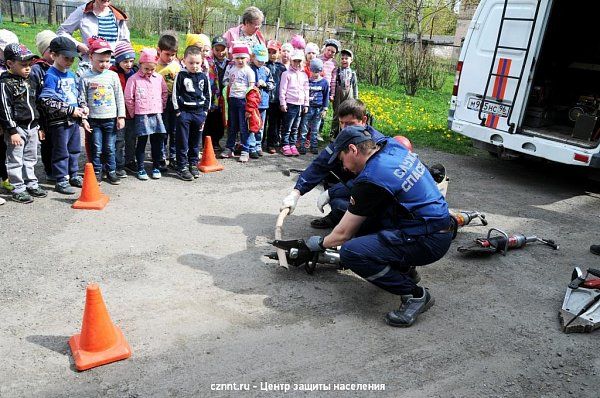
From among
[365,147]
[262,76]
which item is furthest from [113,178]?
[365,147]

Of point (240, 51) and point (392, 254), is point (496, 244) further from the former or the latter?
point (240, 51)

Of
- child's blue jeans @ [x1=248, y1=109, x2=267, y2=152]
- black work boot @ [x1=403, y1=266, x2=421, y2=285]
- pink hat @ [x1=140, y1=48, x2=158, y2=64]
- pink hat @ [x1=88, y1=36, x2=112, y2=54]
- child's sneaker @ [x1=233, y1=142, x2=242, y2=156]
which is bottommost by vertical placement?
child's sneaker @ [x1=233, y1=142, x2=242, y2=156]

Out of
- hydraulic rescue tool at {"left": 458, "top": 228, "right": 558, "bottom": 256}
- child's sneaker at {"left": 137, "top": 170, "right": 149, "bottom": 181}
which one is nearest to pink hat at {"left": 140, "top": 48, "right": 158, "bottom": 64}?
child's sneaker at {"left": 137, "top": 170, "right": 149, "bottom": 181}

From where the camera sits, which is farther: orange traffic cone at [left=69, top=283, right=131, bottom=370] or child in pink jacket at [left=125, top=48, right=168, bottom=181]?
child in pink jacket at [left=125, top=48, right=168, bottom=181]

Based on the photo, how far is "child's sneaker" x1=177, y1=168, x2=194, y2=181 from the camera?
260 inches

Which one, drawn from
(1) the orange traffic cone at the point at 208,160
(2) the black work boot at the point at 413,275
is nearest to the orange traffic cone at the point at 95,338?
(2) the black work boot at the point at 413,275

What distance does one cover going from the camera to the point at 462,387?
10.1 ft

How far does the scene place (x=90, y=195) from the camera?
553cm

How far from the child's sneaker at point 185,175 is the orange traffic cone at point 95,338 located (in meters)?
3.59

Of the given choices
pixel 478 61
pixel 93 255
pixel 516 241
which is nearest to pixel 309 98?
pixel 478 61

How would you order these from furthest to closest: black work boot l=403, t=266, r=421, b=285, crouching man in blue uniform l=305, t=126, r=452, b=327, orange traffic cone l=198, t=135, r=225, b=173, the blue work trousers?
orange traffic cone l=198, t=135, r=225, b=173 < black work boot l=403, t=266, r=421, b=285 < the blue work trousers < crouching man in blue uniform l=305, t=126, r=452, b=327

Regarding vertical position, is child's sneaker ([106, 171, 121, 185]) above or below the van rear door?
below

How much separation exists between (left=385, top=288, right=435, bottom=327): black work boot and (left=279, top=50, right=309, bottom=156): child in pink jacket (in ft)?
15.1

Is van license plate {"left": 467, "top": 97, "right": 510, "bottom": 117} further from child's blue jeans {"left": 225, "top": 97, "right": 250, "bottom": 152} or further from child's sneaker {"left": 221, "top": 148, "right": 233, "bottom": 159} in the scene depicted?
child's sneaker {"left": 221, "top": 148, "right": 233, "bottom": 159}
